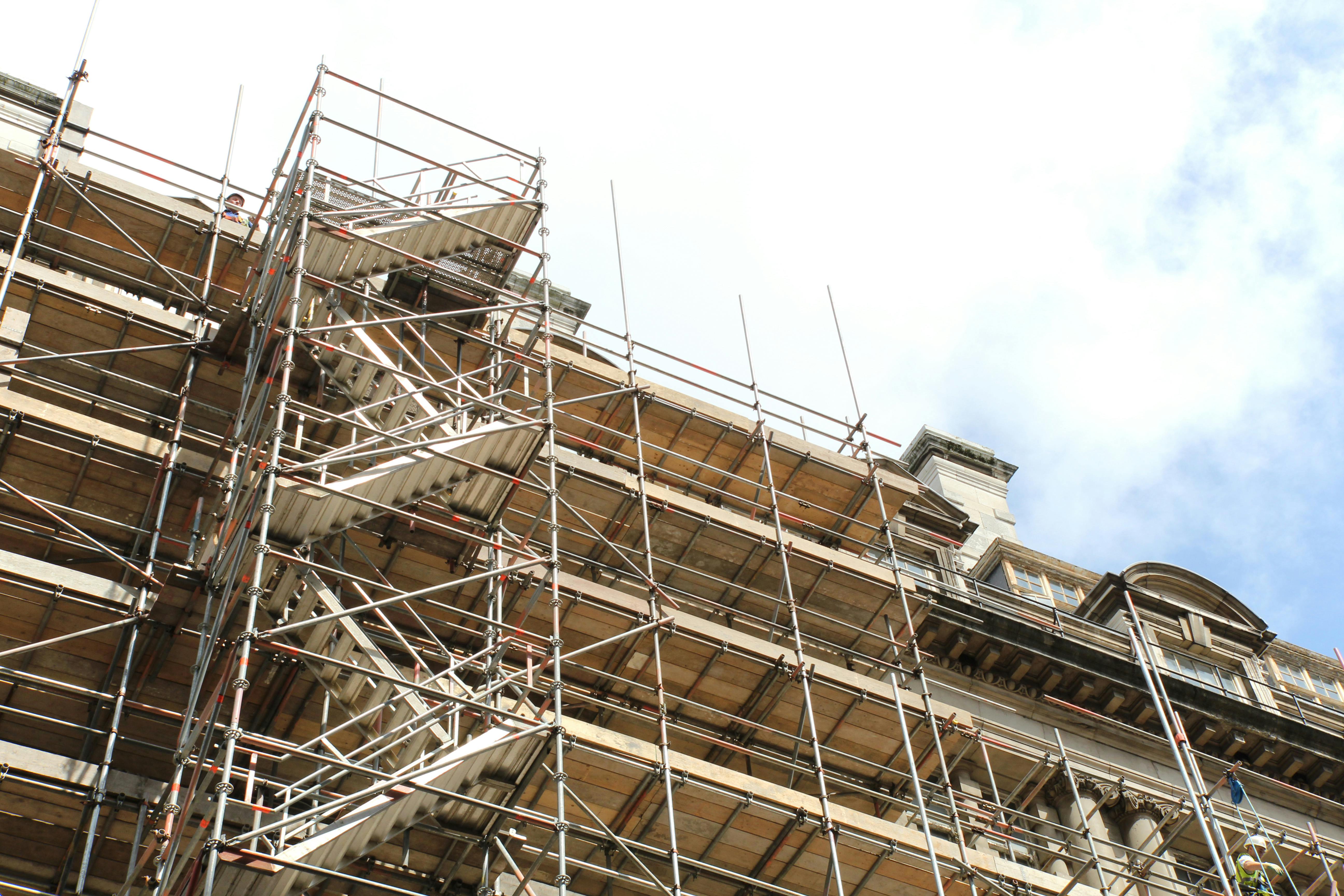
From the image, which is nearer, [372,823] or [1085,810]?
[372,823]

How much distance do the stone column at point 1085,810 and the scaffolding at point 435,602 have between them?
86 millimetres

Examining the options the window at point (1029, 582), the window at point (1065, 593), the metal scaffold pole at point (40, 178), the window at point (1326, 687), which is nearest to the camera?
the metal scaffold pole at point (40, 178)

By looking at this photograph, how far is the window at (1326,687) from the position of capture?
1481 inches

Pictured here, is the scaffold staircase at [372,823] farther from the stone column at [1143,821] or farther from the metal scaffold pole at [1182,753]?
the stone column at [1143,821]

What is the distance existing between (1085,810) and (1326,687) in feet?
46.2

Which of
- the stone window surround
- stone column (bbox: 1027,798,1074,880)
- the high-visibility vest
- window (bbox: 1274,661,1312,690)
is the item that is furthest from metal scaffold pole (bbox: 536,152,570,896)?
window (bbox: 1274,661,1312,690)

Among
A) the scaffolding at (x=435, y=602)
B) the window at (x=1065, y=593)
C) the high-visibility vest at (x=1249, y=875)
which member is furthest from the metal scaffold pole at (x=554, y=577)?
the window at (x=1065, y=593)

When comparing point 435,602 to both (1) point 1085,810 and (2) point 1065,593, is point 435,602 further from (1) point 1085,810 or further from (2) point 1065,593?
(2) point 1065,593

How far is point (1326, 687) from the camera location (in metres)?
38.0

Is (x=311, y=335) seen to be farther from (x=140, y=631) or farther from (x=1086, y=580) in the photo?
(x=1086, y=580)

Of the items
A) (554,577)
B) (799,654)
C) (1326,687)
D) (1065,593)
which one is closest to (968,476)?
(1065,593)

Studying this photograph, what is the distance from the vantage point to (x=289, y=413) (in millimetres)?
18578

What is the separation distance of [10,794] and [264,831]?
11.8 feet

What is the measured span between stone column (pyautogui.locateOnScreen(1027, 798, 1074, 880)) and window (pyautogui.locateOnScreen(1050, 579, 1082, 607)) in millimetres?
8469
